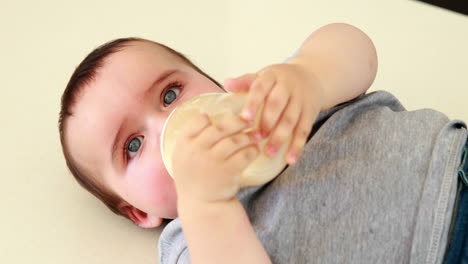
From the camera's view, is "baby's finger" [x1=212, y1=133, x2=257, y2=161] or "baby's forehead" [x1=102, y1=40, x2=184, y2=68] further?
"baby's forehead" [x1=102, y1=40, x2=184, y2=68]

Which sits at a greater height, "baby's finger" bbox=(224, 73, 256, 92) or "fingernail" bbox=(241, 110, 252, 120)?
"baby's finger" bbox=(224, 73, 256, 92)

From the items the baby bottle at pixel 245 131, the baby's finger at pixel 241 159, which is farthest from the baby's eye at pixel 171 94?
the baby's finger at pixel 241 159

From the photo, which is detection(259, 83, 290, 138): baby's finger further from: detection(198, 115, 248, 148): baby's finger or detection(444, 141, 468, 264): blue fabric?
detection(444, 141, 468, 264): blue fabric

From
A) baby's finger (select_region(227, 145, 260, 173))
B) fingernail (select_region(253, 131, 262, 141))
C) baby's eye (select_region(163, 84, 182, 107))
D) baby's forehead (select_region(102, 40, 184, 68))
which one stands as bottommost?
baby's eye (select_region(163, 84, 182, 107))

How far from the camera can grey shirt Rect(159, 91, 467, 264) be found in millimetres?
564

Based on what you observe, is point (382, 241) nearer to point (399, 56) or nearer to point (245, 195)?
point (245, 195)

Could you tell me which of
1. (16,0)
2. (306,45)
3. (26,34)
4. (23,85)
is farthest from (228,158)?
(16,0)

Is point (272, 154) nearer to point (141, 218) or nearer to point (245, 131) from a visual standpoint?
point (245, 131)

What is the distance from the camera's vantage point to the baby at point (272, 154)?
19.8 inches

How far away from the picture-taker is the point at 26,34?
3.35 feet

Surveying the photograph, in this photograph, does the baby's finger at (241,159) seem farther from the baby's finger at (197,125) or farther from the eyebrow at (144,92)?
the eyebrow at (144,92)

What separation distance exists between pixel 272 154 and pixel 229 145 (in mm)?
37

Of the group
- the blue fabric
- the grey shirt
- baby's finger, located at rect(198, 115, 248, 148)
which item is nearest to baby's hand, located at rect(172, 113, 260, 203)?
baby's finger, located at rect(198, 115, 248, 148)

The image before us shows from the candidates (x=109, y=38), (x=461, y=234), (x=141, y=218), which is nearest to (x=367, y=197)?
(x=461, y=234)
